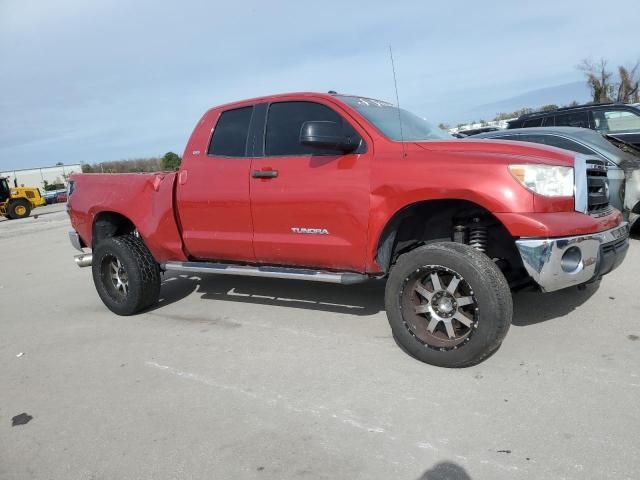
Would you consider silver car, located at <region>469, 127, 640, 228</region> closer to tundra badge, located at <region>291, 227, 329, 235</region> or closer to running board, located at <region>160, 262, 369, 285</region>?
tundra badge, located at <region>291, 227, 329, 235</region>

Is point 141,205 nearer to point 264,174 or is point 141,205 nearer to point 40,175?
point 264,174

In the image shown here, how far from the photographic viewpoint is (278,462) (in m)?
2.65

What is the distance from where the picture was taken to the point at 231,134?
482 centimetres

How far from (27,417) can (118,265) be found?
2.25 metres

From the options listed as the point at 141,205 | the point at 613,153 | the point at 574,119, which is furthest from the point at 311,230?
the point at 574,119

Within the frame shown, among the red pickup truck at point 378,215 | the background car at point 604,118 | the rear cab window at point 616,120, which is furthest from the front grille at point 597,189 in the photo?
the rear cab window at point 616,120

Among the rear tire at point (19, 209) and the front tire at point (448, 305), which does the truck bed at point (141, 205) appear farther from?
the rear tire at point (19, 209)

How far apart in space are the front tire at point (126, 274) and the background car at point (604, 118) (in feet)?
26.7

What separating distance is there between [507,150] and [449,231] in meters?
0.80

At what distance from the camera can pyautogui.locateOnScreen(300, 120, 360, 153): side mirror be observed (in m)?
3.73

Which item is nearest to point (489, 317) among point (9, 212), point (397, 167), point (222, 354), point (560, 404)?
point (560, 404)

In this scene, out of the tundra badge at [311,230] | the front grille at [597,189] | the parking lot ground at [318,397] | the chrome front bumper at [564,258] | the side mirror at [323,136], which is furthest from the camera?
the tundra badge at [311,230]

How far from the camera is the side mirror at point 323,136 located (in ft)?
12.2

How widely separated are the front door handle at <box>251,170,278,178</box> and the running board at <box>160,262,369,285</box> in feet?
2.59
